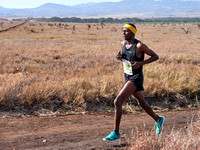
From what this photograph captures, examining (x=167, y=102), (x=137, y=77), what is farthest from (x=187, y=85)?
(x=137, y=77)

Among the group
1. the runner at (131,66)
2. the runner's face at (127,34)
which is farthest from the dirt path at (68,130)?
the runner's face at (127,34)

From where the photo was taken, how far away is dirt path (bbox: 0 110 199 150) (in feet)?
13.6

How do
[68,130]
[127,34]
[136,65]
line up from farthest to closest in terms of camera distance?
[68,130] → [127,34] → [136,65]

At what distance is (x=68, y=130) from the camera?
4.80 m

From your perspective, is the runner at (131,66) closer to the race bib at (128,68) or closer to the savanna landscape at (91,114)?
the race bib at (128,68)

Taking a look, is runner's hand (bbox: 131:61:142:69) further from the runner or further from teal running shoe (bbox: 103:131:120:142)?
teal running shoe (bbox: 103:131:120:142)

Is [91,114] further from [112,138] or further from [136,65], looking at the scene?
[136,65]

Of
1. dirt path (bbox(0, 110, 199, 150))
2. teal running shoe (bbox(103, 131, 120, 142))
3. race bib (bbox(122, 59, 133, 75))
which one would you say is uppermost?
race bib (bbox(122, 59, 133, 75))

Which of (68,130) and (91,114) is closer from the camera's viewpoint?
(68,130)

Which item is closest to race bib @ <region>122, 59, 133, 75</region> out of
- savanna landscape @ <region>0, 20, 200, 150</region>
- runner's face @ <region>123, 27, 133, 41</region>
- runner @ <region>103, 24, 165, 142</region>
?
runner @ <region>103, 24, 165, 142</region>

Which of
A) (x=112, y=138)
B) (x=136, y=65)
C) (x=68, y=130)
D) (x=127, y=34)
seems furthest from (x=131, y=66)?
(x=68, y=130)

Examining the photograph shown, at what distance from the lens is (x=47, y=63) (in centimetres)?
1270

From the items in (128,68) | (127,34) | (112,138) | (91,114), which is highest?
(127,34)

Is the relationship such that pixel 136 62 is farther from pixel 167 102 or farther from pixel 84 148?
A: pixel 167 102
